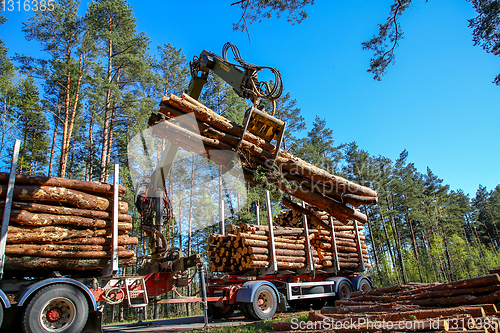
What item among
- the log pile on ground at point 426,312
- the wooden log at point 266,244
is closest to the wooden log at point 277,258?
the wooden log at point 266,244

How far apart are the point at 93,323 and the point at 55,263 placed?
131cm

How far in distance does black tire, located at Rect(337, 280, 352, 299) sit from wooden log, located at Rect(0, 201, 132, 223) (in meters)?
7.99

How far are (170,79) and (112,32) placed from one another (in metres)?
5.91

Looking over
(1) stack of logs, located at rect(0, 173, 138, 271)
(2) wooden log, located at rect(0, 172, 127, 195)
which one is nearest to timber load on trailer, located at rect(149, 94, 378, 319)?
(2) wooden log, located at rect(0, 172, 127, 195)

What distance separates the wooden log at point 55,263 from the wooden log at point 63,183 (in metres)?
1.29

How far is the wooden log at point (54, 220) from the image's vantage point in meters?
4.98

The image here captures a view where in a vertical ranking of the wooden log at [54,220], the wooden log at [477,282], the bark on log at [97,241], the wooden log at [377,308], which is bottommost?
the wooden log at [377,308]

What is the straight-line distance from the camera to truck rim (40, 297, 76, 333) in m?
4.84

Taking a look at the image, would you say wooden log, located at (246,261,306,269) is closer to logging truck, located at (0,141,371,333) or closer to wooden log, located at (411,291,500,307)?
logging truck, located at (0,141,371,333)

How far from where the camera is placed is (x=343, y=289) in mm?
10984

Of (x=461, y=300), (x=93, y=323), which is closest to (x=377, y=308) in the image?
(x=461, y=300)

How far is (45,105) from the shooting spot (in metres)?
21.0

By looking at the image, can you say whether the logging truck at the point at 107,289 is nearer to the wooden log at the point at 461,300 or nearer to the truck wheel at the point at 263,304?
the truck wheel at the point at 263,304

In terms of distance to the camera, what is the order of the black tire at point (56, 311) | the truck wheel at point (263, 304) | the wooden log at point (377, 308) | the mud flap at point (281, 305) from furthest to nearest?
the mud flap at point (281, 305)
the truck wheel at point (263, 304)
the wooden log at point (377, 308)
the black tire at point (56, 311)
